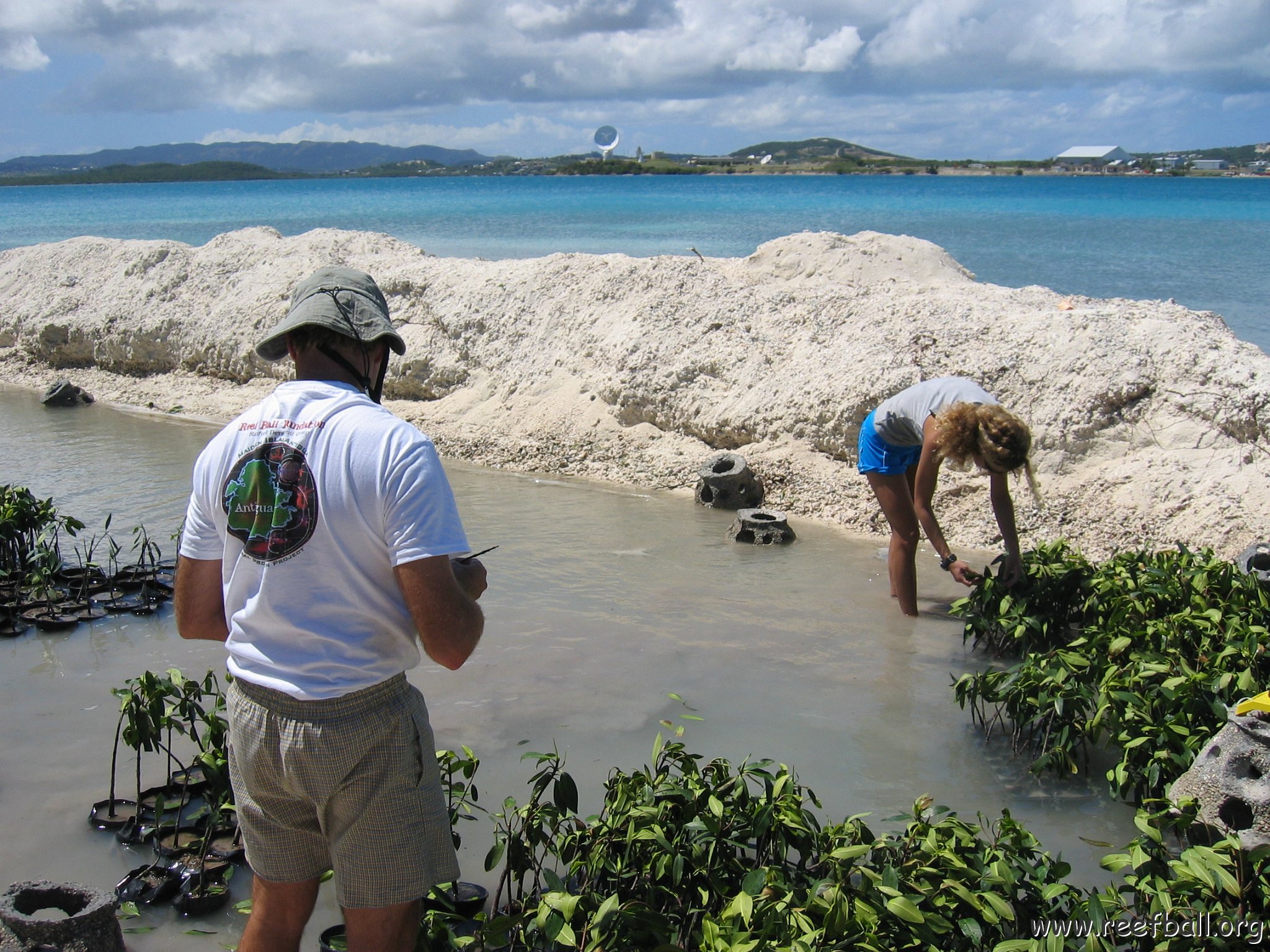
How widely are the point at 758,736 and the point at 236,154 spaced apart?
8105 inches

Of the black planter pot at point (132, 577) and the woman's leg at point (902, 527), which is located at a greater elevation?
the woman's leg at point (902, 527)

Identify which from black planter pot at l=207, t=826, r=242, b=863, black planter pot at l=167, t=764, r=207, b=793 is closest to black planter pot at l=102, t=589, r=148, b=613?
black planter pot at l=167, t=764, r=207, b=793

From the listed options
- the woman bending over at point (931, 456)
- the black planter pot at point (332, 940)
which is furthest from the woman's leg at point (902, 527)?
the black planter pot at point (332, 940)

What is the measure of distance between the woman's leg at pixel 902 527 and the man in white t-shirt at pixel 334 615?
356 centimetres

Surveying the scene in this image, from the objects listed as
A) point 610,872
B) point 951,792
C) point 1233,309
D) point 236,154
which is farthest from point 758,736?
point 236,154

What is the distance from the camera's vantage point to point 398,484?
190 centimetres

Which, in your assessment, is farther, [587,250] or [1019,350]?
[587,250]

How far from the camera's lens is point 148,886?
318 cm

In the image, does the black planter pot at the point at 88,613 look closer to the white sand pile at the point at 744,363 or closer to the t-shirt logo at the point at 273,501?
the white sand pile at the point at 744,363

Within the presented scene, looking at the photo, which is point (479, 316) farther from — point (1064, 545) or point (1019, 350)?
point (1064, 545)

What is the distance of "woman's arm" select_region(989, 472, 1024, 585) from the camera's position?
4699 millimetres

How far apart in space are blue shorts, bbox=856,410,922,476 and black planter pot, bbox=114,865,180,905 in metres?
3.68

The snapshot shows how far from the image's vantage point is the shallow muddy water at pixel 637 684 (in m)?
3.59

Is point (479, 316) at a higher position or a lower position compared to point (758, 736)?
higher
